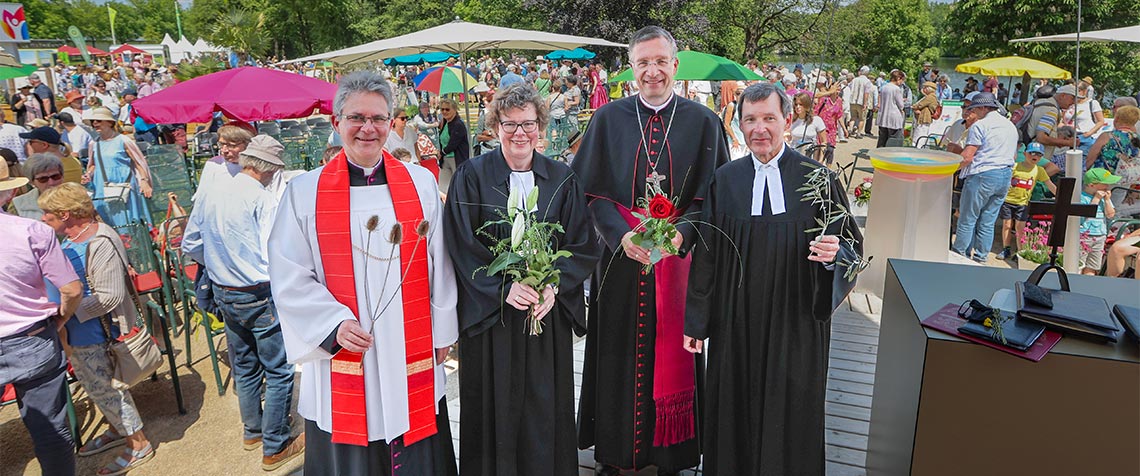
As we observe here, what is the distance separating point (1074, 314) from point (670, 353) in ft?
5.25

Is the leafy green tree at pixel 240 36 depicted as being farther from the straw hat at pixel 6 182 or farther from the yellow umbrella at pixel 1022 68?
the straw hat at pixel 6 182

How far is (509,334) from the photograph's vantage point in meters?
2.79

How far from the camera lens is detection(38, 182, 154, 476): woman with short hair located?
3.76 metres

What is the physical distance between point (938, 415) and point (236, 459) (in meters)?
3.83

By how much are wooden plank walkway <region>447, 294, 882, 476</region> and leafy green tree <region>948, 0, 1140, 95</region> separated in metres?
21.0

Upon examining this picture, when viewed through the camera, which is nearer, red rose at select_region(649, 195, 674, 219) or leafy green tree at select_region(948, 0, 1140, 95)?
red rose at select_region(649, 195, 674, 219)

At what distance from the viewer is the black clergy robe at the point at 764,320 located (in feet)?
9.13

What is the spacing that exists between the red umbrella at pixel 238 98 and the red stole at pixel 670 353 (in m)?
4.92

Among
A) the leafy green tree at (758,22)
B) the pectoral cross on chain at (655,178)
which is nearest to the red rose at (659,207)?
the pectoral cross on chain at (655,178)

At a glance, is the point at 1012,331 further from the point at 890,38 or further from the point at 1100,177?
the point at 890,38

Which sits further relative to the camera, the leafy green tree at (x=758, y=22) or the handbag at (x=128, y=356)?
the leafy green tree at (x=758, y=22)

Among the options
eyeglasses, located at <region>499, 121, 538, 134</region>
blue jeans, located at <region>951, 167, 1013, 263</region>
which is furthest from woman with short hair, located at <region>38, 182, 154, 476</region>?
blue jeans, located at <region>951, 167, 1013, 263</region>

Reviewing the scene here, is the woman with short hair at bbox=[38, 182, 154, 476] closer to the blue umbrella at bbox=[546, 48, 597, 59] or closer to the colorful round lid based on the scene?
the colorful round lid

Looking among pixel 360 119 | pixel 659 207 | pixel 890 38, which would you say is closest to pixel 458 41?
pixel 360 119
